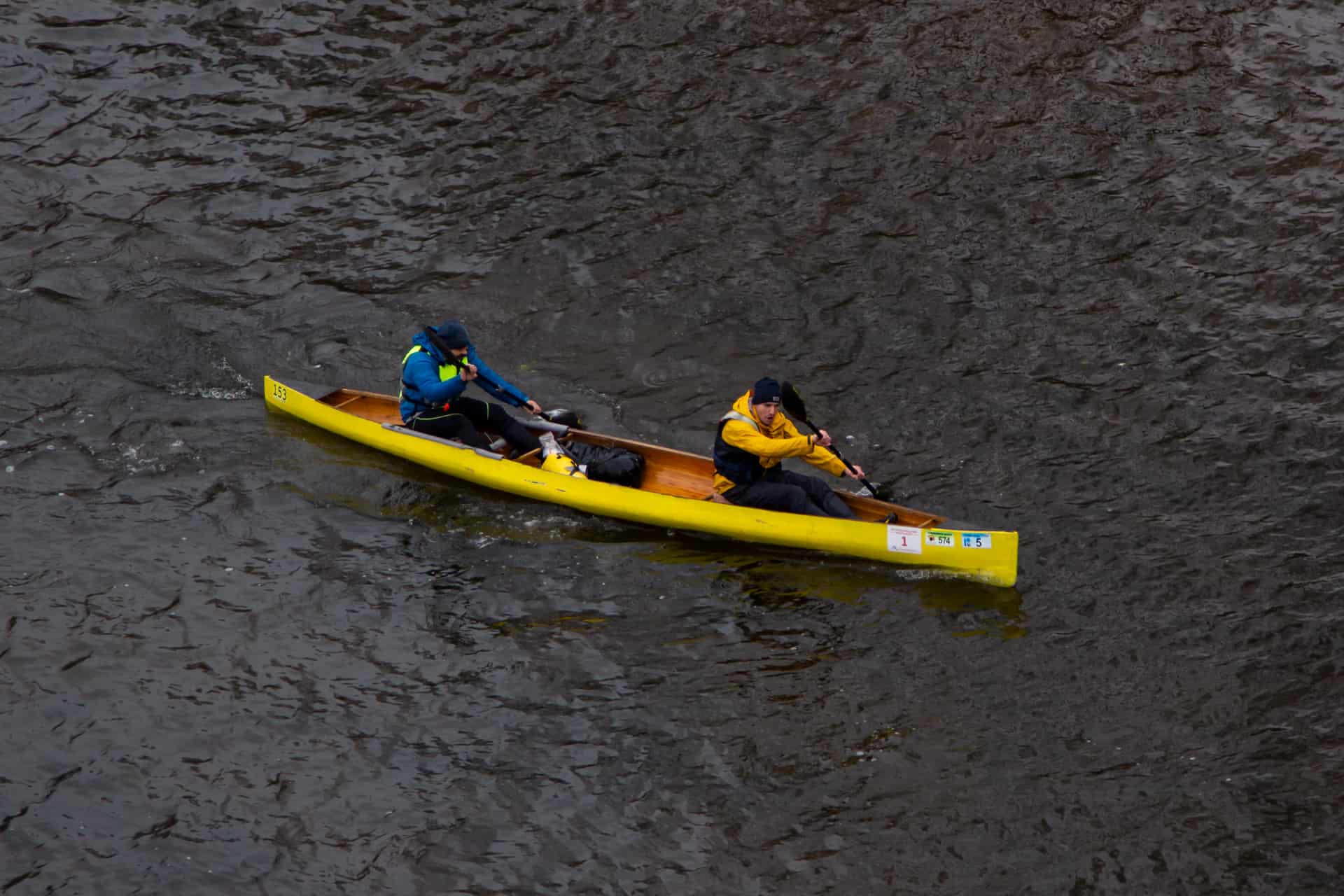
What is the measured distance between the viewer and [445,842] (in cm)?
993

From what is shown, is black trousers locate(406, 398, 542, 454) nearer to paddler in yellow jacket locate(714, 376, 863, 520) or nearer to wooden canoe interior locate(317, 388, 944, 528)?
wooden canoe interior locate(317, 388, 944, 528)

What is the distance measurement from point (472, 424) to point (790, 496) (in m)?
3.61

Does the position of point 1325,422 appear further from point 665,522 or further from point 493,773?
point 493,773

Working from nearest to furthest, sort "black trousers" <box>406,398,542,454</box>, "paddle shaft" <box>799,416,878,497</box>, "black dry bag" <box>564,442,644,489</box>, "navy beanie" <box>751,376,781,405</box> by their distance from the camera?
"navy beanie" <box>751,376,781,405</box> → "paddle shaft" <box>799,416,878,497</box> → "black dry bag" <box>564,442,644,489</box> → "black trousers" <box>406,398,542,454</box>

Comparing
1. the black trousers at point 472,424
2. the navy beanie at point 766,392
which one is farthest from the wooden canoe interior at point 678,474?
the navy beanie at point 766,392

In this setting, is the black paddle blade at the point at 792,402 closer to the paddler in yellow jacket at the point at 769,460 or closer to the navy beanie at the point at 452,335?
the paddler in yellow jacket at the point at 769,460

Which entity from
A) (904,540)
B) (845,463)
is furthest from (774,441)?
(904,540)

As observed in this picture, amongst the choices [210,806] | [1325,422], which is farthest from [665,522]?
[1325,422]

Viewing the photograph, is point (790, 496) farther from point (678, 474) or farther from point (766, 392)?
point (678, 474)

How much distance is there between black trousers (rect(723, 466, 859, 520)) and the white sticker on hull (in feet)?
1.53

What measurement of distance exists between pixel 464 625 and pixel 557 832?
256cm

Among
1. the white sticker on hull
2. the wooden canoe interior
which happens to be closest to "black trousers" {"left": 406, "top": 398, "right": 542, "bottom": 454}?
the wooden canoe interior

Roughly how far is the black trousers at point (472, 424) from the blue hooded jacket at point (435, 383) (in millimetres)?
107

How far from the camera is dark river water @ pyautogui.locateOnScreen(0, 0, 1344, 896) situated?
33.0 ft
